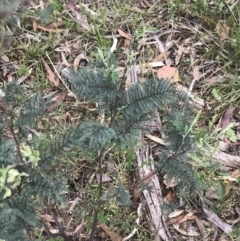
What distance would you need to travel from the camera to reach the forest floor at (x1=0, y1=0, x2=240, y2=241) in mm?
2227

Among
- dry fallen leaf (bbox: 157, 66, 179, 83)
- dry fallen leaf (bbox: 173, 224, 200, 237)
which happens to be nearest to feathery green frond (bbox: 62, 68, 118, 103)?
dry fallen leaf (bbox: 173, 224, 200, 237)

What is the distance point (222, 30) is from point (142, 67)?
1.44 feet

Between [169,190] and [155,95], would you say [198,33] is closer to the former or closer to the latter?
[169,190]

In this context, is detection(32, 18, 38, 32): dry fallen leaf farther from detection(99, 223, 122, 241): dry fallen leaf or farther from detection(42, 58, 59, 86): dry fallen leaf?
detection(99, 223, 122, 241): dry fallen leaf

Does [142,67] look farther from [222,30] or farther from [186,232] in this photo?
[186,232]

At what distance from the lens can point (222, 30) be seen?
8.91 feet

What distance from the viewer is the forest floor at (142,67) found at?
7.30 ft

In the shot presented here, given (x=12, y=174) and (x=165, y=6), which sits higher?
(x=12, y=174)

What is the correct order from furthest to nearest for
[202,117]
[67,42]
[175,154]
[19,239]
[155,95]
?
[67,42], [202,117], [175,154], [155,95], [19,239]

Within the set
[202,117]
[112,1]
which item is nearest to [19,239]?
[202,117]

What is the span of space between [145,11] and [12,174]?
1.87 meters

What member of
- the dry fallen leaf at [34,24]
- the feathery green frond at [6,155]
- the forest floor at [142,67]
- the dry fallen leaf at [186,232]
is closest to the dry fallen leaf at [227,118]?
the forest floor at [142,67]

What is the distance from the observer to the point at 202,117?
248 centimetres

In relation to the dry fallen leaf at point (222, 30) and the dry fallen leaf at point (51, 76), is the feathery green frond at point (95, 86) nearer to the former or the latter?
the dry fallen leaf at point (51, 76)
